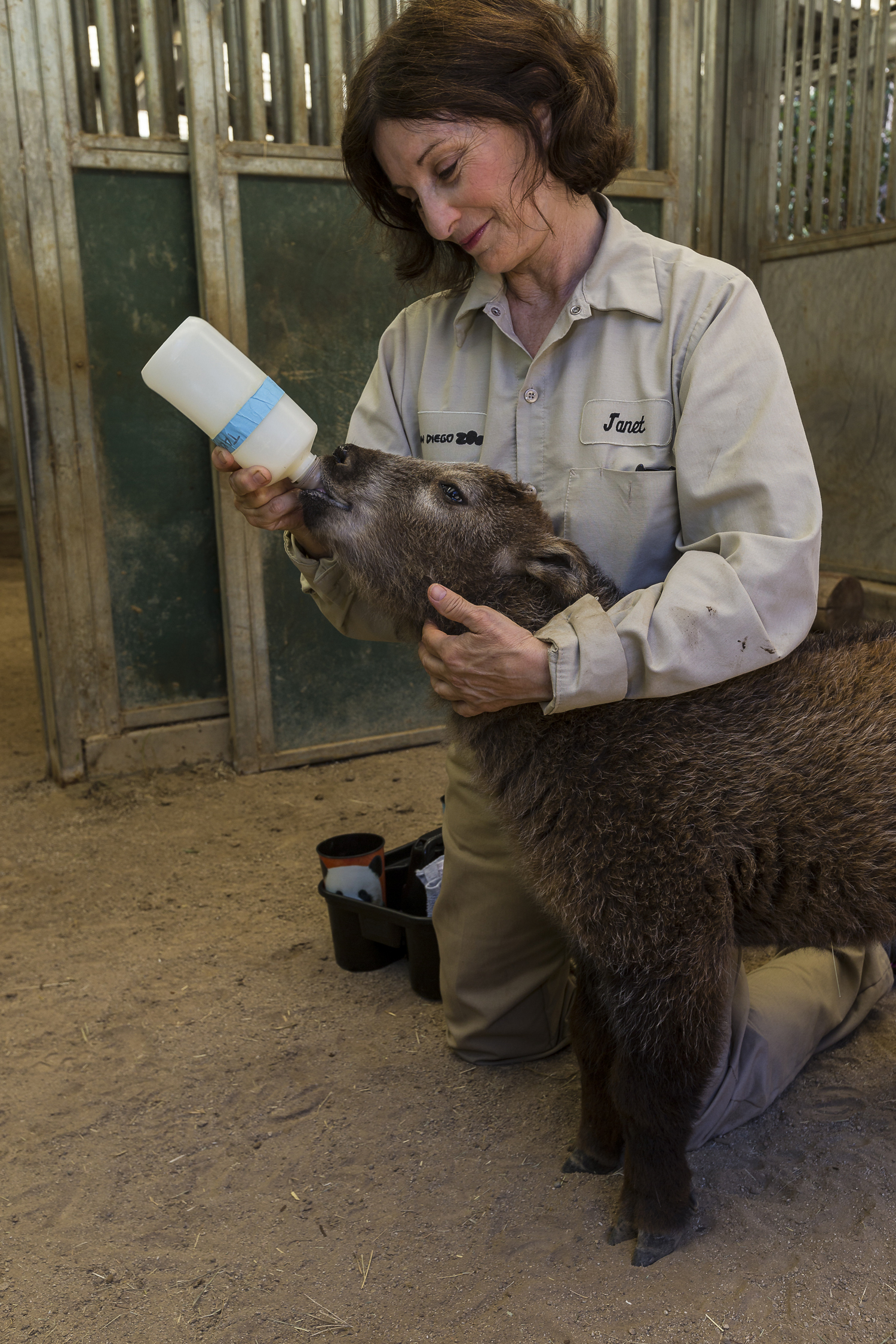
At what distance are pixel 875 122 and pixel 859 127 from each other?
0.40ft

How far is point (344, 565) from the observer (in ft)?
7.96

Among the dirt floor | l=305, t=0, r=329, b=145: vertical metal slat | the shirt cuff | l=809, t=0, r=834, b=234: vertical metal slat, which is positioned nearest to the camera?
the shirt cuff

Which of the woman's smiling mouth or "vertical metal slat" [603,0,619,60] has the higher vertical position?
"vertical metal slat" [603,0,619,60]

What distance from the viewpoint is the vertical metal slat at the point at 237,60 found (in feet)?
15.1

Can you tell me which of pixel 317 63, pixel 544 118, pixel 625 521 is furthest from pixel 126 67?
pixel 625 521

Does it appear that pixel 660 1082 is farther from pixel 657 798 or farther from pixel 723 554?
pixel 723 554

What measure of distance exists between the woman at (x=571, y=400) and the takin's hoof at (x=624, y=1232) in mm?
358

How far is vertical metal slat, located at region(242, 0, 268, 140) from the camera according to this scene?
4.61m

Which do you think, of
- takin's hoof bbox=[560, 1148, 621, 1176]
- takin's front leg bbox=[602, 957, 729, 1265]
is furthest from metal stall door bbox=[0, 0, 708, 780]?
takin's front leg bbox=[602, 957, 729, 1265]

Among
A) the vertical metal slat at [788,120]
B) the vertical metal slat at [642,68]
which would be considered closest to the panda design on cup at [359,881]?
the vertical metal slat at [642,68]

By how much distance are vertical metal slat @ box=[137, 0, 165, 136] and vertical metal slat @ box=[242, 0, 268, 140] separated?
38cm

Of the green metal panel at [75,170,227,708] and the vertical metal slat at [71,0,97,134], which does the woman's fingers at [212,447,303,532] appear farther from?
the vertical metal slat at [71,0,97,134]

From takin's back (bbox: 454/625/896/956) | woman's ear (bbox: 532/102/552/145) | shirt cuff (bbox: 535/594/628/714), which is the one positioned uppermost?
woman's ear (bbox: 532/102/552/145)

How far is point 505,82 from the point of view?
86.0 inches
